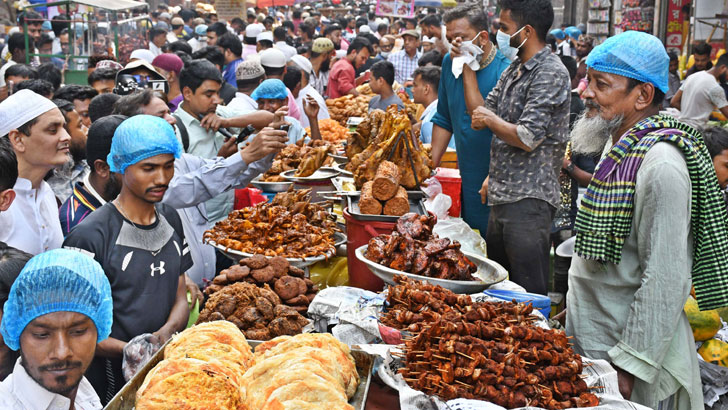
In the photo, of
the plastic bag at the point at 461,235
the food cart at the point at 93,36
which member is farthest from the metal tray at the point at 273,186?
the food cart at the point at 93,36

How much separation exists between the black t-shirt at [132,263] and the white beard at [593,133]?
194 cm

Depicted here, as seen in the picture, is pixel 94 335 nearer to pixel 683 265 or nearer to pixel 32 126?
pixel 32 126

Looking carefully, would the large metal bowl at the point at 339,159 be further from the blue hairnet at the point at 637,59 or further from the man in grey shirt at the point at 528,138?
the blue hairnet at the point at 637,59

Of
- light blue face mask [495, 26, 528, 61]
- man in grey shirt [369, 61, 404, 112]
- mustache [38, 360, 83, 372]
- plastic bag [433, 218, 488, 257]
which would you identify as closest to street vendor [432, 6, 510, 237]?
light blue face mask [495, 26, 528, 61]

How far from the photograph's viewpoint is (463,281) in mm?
3014

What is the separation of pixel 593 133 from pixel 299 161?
3.16 m

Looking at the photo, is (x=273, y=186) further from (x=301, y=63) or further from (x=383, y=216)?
(x=301, y=63)

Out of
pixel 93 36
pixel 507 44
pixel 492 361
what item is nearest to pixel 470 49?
pixel 507 44

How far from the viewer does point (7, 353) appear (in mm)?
2254

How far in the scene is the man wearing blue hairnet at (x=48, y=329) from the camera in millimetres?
1887

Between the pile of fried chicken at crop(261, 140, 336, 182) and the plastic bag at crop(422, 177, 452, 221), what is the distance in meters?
1.18

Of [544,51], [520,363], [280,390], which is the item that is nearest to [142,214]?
[280,390]

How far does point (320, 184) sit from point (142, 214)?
2416mm

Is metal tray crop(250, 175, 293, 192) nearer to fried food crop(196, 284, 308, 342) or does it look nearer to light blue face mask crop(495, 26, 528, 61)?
light blue face mask crop(495, 26, 528, 61)
